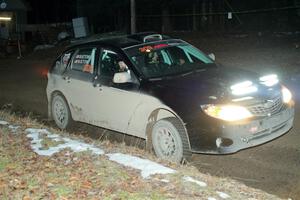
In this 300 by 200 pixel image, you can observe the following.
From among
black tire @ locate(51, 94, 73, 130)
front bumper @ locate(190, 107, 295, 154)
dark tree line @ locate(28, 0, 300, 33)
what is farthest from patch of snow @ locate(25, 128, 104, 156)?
dark tree line @ locate(28, 0, 300, 33)

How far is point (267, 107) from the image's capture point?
6176 mm

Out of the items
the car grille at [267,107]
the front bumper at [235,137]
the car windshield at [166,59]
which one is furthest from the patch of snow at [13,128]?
the car grille at [267,107]

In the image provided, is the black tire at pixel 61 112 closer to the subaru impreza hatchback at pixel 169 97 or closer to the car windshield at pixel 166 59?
the subaru impreza hatchback at pixel 169 97

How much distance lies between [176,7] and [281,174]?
78.8 ft

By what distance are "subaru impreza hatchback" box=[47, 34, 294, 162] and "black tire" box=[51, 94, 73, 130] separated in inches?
0.7

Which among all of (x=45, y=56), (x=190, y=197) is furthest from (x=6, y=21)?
(x=190, y=197)

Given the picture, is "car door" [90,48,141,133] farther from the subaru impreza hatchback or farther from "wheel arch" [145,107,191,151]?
"wheel arch" [145,107,191,151]

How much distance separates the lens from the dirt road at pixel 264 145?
5.90 metres

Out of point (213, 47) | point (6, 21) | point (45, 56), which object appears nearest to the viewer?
point (213, 47)

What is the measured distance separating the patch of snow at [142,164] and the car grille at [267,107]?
1.34m

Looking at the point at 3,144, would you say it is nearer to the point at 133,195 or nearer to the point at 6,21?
the point at 133,195

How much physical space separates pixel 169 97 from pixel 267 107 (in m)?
1.25

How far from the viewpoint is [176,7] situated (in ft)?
95.6

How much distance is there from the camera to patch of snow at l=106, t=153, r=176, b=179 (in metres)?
5.45
